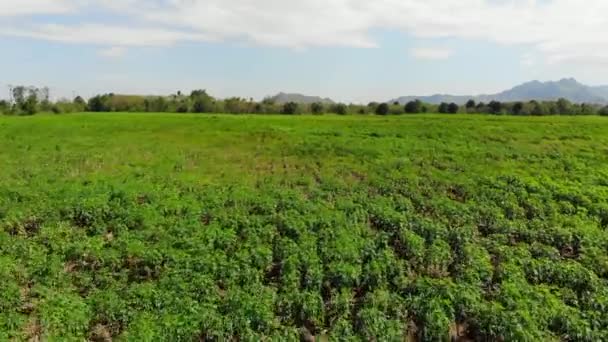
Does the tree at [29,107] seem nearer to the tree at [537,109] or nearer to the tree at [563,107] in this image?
the tree at [537,109]

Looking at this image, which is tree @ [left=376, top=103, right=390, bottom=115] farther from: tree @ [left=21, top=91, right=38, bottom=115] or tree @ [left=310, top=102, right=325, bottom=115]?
tree @ [left=21, top=91, right=38, bottom=115]

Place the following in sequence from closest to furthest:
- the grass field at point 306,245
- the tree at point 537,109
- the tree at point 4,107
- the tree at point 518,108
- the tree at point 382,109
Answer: the grass field at point 306,245, the tree at point 537,109, the tree at point 518,108, the tree at point 382,109, the tree at point 4,107

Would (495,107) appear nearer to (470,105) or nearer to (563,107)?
(470,105)

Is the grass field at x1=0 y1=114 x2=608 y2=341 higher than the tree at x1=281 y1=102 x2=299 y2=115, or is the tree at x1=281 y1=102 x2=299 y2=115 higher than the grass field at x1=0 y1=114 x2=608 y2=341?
the tree at x1=281 y1=102 x2=299 y2=115

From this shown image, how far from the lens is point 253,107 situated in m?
81.2

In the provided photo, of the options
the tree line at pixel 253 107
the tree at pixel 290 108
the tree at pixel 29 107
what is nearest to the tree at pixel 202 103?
the tree line at pixel 253 107

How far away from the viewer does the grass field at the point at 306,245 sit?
39.4 ft

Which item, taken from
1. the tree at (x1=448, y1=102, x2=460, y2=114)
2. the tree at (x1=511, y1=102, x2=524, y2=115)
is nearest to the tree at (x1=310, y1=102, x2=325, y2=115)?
the tree at (x1=448, y1=102, x2=460, y2=114)

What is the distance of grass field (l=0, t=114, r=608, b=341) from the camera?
1201 cm

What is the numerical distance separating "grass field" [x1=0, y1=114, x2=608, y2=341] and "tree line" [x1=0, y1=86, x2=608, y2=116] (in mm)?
42977

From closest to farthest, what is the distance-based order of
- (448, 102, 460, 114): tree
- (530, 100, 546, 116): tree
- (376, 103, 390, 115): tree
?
(530, 100, 546, 116): tree → (448, 102, 460, 114): tree → (376, 103, 390, 115): tree

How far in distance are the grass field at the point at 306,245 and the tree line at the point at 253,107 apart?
43.0m

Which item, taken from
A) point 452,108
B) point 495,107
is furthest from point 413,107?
point 495,107

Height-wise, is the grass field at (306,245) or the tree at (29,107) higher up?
the tree at (29,107)
